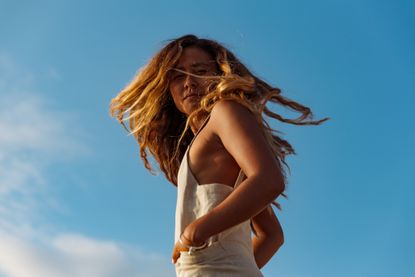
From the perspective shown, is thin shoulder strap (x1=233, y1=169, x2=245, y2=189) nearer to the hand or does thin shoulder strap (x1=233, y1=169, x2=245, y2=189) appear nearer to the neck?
the hand

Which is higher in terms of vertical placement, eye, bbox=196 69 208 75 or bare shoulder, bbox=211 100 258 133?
eye, bbox=196 69 208 75

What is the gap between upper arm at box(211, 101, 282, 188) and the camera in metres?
3.24

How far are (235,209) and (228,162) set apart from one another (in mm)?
467

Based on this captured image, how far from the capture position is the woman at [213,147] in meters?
3.20

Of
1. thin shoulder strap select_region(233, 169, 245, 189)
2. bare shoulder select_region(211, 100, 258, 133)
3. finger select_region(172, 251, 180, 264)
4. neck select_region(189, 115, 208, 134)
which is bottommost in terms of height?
finger select_region(172, 251, 180, 264)

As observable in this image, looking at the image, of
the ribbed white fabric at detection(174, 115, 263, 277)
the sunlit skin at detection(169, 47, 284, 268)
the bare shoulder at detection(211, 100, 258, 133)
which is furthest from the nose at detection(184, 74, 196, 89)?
the ribbed white fabric at detection(174, 115, 263, 277)

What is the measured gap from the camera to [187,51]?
4.49 metres

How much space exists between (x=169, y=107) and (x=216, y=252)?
161 centimetres

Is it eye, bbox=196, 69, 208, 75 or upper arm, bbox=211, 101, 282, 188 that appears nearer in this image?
upper arm, bbox=211, 101, 282, 188

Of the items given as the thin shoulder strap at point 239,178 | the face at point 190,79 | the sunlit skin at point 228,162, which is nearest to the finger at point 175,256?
the sunlit skin at point 228,162

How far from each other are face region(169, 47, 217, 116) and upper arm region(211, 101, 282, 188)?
0.48 metres

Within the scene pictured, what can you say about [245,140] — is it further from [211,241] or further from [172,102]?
[172,102]

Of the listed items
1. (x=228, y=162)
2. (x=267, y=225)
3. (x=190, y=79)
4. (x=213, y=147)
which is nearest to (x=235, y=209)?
(x=228, y=162)

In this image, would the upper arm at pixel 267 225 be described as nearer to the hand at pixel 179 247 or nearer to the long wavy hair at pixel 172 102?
the long wavy hair at pixel 172 102
